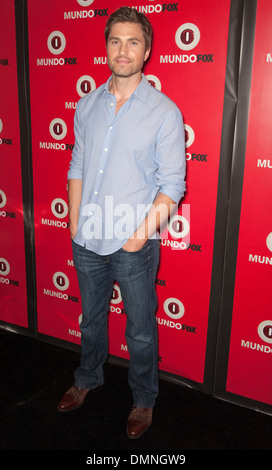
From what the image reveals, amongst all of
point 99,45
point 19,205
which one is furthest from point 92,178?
point 19,205

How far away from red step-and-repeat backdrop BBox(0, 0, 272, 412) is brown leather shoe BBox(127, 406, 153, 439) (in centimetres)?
45

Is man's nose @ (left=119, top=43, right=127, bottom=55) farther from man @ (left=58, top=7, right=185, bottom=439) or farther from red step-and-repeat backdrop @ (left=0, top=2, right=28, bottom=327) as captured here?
red step-and-repeat backdrop @ (left=0, top=2, right=28, bottom=327)

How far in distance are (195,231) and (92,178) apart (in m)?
0.68

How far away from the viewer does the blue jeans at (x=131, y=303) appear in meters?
1.82

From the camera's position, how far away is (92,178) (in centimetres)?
182

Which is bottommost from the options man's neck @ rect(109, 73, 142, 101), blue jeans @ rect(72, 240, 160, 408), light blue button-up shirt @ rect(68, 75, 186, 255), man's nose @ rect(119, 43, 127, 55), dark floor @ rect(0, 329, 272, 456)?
dark floor @ rect(0, 329, 272, 456)

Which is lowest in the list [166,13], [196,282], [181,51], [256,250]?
[196,282]

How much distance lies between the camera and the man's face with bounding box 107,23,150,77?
163cm

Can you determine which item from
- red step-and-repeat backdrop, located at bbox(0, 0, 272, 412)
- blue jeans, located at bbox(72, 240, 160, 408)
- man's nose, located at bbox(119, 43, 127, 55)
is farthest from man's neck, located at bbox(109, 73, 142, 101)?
blue jeans, located at bbox(72, 240, 160, 408)

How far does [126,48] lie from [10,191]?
1.42 m

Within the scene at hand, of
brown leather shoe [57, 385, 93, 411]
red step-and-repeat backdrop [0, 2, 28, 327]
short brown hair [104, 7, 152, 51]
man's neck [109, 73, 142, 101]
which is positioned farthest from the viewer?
red step-and-repeat backdrop [0, 2, 28, 327]

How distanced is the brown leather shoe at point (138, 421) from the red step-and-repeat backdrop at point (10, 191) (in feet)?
3.98

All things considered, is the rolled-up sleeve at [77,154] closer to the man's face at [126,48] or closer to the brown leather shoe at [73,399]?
the man's face at [126,48]

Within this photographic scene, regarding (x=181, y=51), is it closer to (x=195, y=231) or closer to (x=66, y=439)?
(x=195, y=231)
